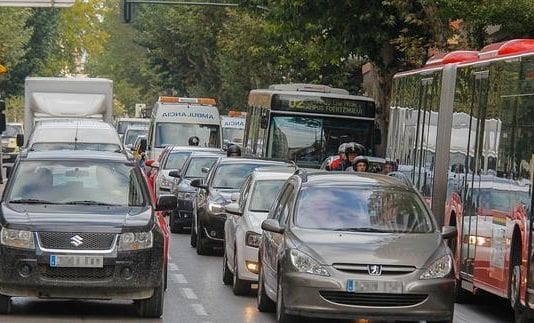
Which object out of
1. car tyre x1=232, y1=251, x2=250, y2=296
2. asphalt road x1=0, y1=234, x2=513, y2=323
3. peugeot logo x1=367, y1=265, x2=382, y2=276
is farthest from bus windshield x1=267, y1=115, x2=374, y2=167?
peugeot logo x1=367, y1=265, x2=382, y2=276

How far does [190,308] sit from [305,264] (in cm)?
292

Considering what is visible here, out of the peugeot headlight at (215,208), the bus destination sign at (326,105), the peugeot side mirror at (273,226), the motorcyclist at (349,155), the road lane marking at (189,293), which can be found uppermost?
the bus destination sign at (326,105)

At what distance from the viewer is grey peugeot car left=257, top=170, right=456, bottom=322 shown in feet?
48.1

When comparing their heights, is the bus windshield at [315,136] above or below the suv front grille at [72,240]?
above

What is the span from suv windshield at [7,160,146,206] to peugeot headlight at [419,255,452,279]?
335 cm

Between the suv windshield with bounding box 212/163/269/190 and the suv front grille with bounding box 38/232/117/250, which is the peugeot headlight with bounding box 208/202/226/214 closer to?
the suv windshield with bounding box 212/163/269/190

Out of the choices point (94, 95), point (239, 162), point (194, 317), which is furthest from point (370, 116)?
point (194, 317)

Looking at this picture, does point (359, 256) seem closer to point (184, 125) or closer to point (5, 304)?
point (5, 304)

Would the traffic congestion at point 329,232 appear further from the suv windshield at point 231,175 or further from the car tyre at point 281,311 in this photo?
the suv windshield at point 231,175

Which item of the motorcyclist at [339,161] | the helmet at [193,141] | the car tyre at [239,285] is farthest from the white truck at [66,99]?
the car tyre at [239,285]

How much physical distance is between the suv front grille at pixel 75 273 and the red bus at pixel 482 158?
13.2 ft

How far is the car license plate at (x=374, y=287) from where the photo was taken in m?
14.6

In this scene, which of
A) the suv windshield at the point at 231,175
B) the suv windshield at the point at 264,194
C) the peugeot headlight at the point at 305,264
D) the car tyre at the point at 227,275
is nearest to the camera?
the peugeot headlight at the point at 305,264

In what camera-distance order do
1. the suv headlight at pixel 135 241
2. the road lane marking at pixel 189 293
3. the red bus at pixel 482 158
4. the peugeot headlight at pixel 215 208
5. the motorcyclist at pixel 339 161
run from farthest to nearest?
the peugeot headlight at pixel 215 208
the motorcyclist at pixel 339 161
the road lane marking at pixel 189 293
the red bus at pixel 482 158
the suv headlight at pixel 135 241
